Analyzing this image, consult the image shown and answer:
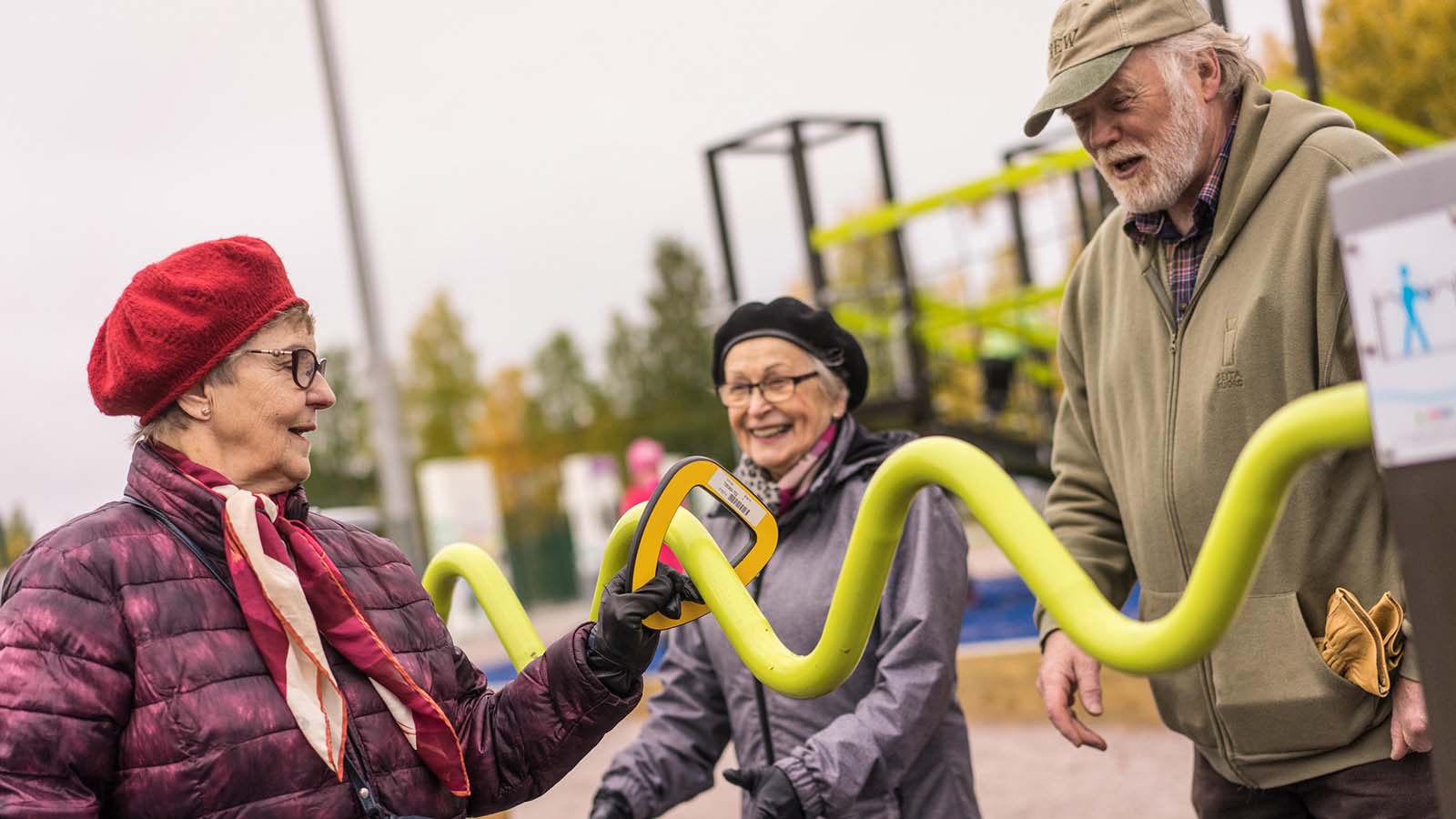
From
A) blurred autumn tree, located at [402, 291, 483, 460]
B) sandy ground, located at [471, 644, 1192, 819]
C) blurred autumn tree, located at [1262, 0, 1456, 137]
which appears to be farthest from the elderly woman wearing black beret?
blurred autumn tree, located at [402, 291, 483, 460]

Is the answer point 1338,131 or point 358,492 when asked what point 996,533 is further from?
point 358,492

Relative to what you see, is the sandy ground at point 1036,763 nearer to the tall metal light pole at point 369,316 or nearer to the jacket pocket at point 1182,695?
the tall metal light pole at point 369,316

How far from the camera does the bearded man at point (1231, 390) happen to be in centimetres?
228

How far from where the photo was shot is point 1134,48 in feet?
8.13

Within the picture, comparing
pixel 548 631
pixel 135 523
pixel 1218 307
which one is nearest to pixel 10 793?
pixel 135 523

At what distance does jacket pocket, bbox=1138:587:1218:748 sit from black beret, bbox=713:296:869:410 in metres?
0.87

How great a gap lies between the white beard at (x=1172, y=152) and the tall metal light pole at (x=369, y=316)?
873 centimetres

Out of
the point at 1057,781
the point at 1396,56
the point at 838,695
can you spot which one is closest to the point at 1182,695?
the point at 838,695

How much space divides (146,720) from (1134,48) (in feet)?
6.03

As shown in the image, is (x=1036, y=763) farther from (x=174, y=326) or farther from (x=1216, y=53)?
(x=174, y=326)

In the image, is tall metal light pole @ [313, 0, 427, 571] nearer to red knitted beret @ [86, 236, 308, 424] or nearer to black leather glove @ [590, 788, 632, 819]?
black leather glove @ [590, 788, 632, 819]

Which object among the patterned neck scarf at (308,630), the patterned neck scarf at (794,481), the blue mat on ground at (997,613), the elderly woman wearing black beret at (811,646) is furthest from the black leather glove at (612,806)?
the blue mat on ground at (997,613)

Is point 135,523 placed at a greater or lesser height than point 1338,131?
lesser

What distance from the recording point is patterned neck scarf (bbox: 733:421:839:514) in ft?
10.2
